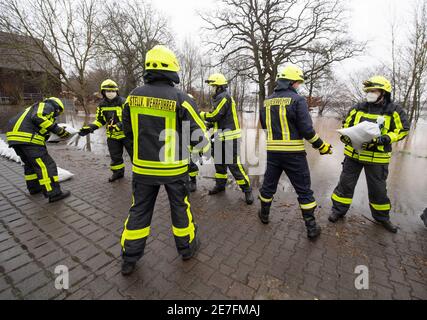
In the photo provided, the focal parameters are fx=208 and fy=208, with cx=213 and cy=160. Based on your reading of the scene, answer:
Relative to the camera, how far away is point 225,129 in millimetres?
3893

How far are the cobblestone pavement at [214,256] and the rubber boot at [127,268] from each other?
2.8 inches

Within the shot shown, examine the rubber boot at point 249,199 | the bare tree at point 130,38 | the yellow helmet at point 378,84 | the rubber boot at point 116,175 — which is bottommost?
the rubber boot at point 249,199

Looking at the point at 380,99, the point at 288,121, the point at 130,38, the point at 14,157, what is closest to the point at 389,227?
the point at 380,99

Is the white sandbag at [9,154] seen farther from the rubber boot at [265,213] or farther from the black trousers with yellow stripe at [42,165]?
the rubber boot at [265,213]

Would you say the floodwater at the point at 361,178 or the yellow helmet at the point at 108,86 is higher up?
the yellow helmet at the point at 108,86

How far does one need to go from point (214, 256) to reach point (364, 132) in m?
2.52

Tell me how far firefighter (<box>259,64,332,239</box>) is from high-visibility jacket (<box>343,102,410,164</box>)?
749mm

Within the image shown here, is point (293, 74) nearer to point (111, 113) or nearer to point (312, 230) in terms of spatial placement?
point (312, 230)

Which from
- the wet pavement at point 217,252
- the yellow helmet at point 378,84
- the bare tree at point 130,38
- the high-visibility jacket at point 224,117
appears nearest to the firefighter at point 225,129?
the high-visibility jacket at point 224,117

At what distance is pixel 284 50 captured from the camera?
19.2 metres

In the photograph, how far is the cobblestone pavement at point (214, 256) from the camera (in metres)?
2.11
